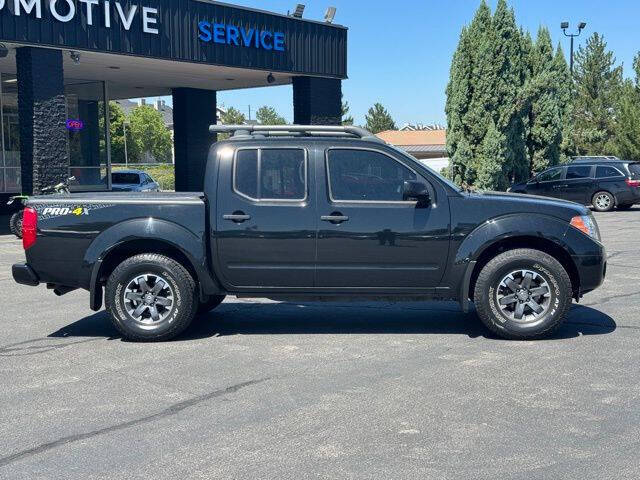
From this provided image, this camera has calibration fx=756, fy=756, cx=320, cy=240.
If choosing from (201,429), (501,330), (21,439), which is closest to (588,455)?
(201,429)

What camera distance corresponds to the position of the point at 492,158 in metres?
25.4

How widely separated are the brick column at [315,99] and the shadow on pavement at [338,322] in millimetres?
14890

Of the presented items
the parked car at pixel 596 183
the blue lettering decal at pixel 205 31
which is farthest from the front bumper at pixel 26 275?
the parked car at pixel 596 183

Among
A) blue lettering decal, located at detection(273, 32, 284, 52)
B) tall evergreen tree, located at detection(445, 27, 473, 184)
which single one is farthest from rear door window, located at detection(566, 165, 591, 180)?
blue lettering decal, located at detection(273, 32, 284, 52)

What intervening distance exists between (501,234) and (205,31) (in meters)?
14.9

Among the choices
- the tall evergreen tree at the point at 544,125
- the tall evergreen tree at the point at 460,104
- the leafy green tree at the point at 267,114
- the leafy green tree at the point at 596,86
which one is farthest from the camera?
the leafy green tree at the point at 267,114

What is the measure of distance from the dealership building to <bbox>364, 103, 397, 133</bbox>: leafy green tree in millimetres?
77373

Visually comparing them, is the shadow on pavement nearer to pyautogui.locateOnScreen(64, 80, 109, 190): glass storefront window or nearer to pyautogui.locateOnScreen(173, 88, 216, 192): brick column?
pyautogui.locateOnScreen(64, 80, 109, 190): glass storefront window

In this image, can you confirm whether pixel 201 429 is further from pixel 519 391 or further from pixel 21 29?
pixel 21 29

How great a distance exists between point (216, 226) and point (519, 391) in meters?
3.19

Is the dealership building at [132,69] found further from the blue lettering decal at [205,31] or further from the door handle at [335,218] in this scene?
the door handle at [335,218]

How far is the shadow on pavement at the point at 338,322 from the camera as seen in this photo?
743 centimetres

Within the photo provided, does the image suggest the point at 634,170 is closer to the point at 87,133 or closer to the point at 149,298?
the point at 87,133

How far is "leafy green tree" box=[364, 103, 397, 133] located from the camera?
10562 centimetres
